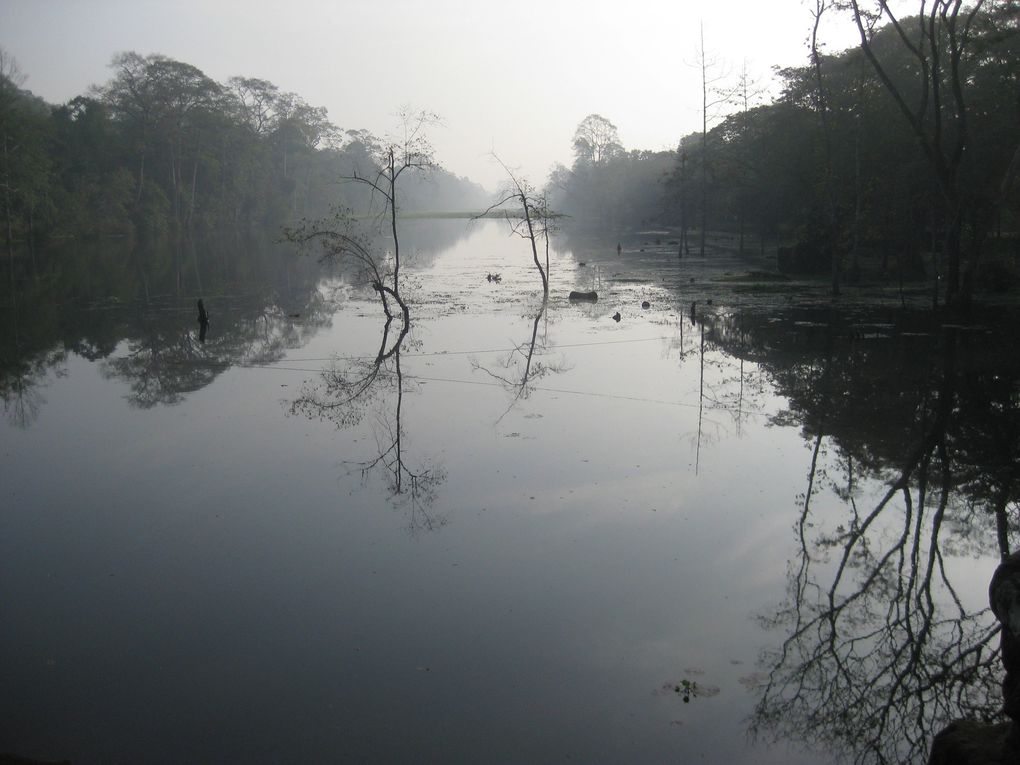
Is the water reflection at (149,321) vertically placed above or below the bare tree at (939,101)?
below

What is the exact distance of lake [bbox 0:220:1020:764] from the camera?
18.9 ft

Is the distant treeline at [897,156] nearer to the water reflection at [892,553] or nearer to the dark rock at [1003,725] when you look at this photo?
the water reflection at [892,553]

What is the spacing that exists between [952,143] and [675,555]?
984 inches

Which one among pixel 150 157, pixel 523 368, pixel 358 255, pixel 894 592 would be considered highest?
pixel 150 157

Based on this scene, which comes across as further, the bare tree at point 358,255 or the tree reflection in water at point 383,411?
the bare tree at point 358,255

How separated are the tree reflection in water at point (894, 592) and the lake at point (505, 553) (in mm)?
32

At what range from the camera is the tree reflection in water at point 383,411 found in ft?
33.1

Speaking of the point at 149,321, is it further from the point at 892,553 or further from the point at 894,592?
the point at 894,592

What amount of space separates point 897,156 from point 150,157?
66.8 m

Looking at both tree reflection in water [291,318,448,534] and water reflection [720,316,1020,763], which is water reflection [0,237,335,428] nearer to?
tree reflection in water [291,318,448,534]

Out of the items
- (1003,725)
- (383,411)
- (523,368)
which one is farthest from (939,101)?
(1003,725)

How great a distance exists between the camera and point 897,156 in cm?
3039

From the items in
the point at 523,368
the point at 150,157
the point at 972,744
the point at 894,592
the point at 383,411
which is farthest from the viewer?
the point at 150,157

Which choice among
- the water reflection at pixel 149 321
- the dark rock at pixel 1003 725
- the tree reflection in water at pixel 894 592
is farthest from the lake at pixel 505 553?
the dark rock at pixel 1003 725
